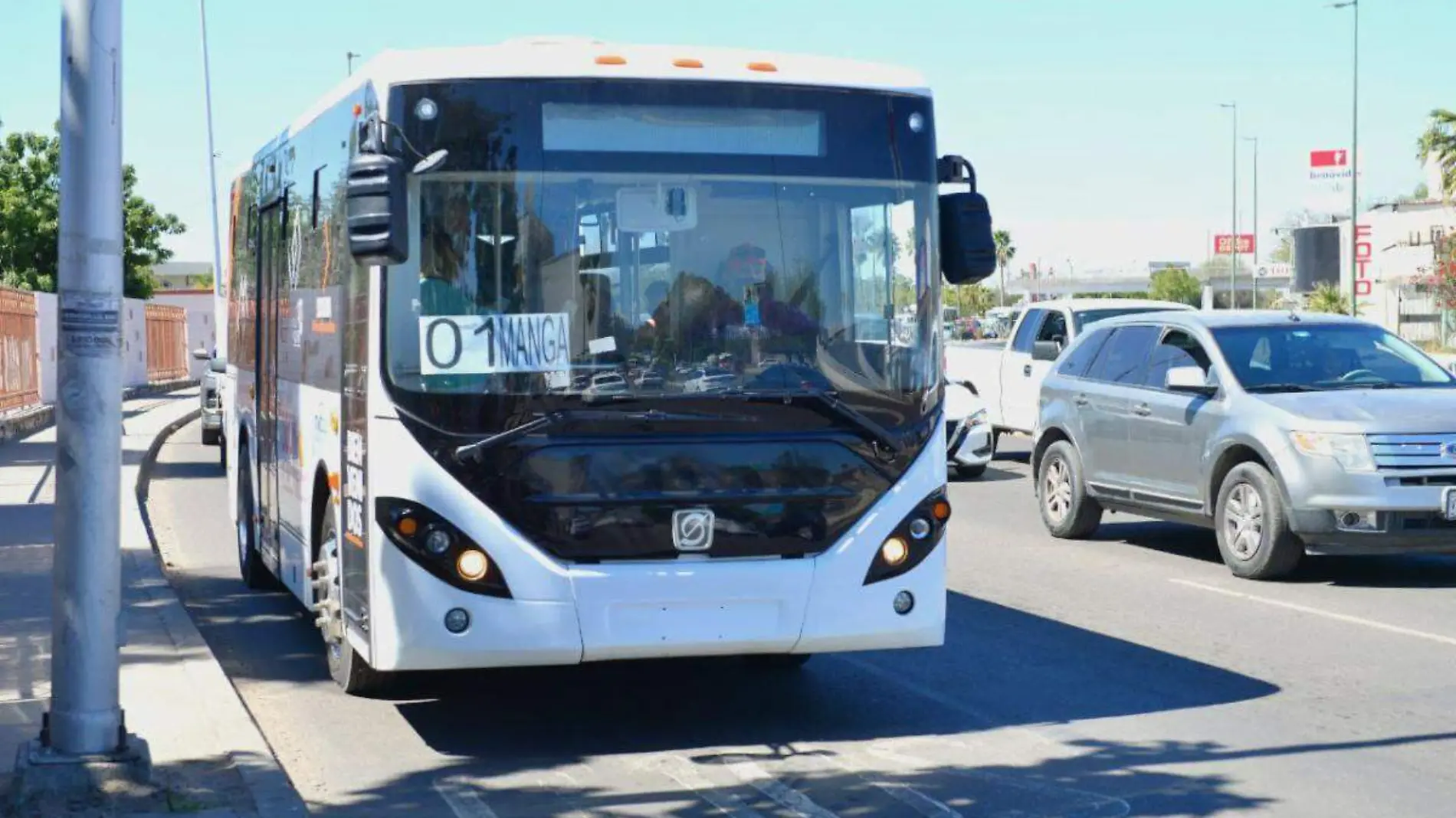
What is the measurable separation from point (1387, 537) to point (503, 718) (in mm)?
6272

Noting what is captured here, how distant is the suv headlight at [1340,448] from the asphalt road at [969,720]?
0.86 meters

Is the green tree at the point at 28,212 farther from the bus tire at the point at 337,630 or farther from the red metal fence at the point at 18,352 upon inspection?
the bus tire at the point at 337,630

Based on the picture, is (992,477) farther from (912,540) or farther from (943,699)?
(912,540)

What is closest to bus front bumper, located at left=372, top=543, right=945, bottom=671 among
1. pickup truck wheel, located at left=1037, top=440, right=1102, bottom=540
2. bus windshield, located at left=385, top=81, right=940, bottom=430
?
bus windshield, located at left=385, top=81, right=940, bottom=430

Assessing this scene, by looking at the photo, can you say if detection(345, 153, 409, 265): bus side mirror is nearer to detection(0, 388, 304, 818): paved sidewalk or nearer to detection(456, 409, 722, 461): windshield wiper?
detection(456, 409, 722, 461): windshield wiper

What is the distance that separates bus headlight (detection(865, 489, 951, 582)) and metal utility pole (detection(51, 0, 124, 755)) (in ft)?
9.94

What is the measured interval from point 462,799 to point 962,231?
127 inches

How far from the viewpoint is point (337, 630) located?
855 cm

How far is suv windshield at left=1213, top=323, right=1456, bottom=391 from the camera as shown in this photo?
12844mm

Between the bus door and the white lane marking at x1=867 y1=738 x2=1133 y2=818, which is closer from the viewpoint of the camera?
the white lane marking at x1=867 y1=738 x2=1133 y2=818

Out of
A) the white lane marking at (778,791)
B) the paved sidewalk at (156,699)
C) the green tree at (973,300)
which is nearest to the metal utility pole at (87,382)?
the paved sidewalk at (156,699)

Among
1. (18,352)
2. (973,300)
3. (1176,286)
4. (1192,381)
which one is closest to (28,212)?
(18,352)

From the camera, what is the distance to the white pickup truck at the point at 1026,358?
2142cm

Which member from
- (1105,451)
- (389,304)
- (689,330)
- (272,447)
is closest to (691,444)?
(689,330)
